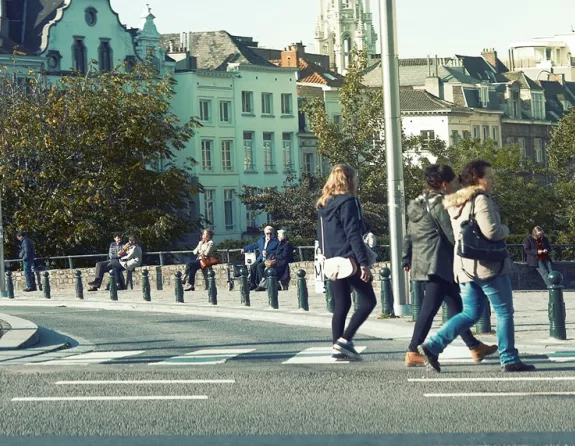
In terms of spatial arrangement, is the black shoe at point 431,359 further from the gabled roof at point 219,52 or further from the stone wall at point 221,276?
the gabled roof at point 219,52

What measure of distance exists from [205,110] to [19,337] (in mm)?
62636

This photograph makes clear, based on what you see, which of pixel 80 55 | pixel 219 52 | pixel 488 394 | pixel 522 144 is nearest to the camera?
pixel 488 394

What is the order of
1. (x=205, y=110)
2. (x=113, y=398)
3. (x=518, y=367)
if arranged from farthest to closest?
(x=205, y=110), (x=518, y=367), (x=113, y=398)

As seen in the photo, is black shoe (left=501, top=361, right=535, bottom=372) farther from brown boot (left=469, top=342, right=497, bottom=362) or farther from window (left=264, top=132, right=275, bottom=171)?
window (left=264, top=132, right=275, bottom=171)

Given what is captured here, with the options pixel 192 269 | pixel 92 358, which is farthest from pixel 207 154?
pixel 92 358

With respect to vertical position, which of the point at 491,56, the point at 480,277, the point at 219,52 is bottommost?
the point at 480,277

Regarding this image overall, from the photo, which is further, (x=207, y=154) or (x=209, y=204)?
(x=207, y=154)

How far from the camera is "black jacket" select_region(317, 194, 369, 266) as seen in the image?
13.4 m

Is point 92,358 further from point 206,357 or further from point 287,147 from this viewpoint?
point 287,147

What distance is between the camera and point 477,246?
12.1m

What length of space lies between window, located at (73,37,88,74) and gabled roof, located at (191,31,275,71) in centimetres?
1103

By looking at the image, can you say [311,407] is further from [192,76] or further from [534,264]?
[192,76]

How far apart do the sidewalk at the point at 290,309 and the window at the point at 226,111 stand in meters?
43.6

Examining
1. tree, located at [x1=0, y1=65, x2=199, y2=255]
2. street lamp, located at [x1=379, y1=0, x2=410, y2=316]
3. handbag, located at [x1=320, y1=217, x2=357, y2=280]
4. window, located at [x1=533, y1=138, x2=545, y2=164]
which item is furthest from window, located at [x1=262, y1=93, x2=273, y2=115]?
handbag, located at [x1=320, y1=217, x2=357, y2=280]
